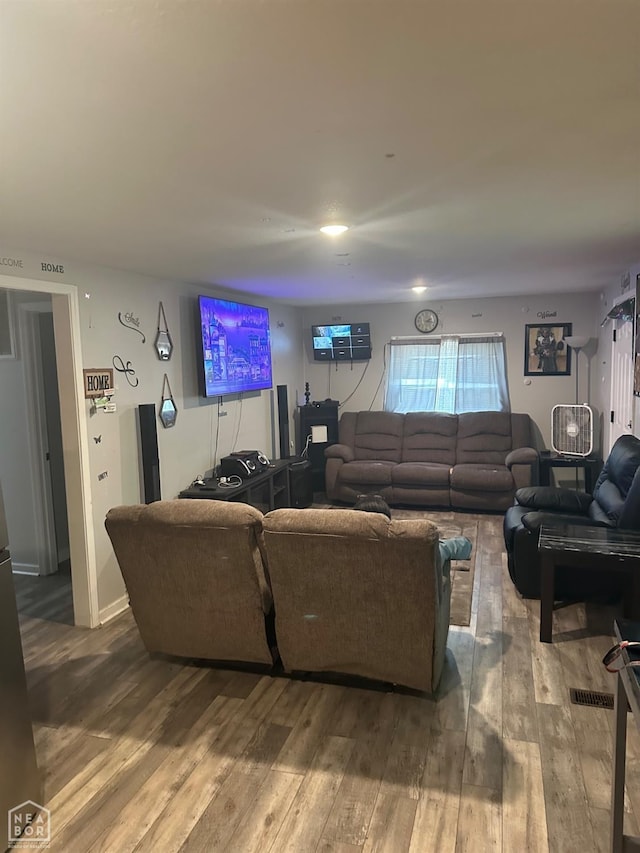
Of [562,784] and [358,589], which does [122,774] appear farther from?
[562,784]

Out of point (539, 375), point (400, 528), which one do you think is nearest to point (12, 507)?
point (400, 528)

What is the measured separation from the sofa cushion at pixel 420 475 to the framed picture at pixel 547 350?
1740 mm

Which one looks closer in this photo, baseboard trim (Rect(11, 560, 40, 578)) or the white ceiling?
the white ceiling

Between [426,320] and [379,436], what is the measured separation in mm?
1612

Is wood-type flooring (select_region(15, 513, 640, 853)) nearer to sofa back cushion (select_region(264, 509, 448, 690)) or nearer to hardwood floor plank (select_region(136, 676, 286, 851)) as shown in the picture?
hardwood floor plank (select_region(136, 676, 286, 851))

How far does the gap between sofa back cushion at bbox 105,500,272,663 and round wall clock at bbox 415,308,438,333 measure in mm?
5015

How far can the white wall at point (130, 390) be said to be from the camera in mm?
3678

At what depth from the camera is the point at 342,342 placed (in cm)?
738

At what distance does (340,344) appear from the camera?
24.3 ft

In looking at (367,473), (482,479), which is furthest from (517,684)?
(367,473)

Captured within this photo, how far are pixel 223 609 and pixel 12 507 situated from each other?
2.72 metres

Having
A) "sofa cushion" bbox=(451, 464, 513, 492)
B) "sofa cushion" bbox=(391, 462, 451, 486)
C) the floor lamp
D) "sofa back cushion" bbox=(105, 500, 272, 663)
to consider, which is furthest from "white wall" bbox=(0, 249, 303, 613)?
the floor lamp

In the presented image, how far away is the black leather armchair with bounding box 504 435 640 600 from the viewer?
12.0 ft

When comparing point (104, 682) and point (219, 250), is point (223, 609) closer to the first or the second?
point (104, 682)
